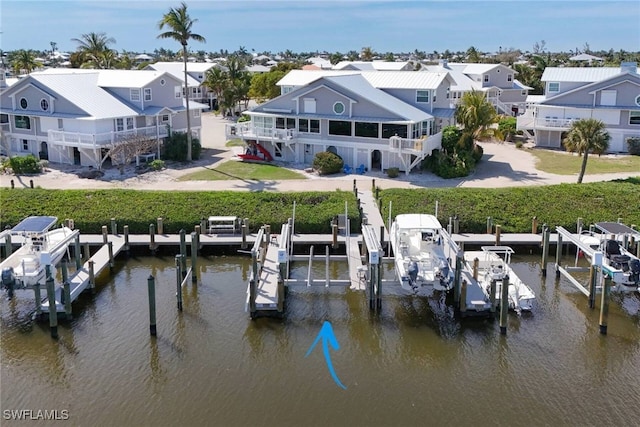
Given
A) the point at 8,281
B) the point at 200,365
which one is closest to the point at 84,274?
the point at 8,281

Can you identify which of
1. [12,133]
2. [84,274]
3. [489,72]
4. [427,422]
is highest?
[489,72]

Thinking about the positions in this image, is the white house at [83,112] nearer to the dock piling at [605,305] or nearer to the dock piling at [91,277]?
the dock piling at [91,277]

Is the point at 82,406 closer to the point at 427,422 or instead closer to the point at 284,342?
the point at 284,342

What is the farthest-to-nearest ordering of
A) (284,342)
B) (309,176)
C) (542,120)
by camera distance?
1. (542,120)
2. (309,176)
3. (284,342)

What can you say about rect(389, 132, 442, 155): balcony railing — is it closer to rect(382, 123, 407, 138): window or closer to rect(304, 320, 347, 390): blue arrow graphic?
rect(382, 123, 407, 138): window

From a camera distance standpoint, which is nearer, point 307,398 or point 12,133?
point 307,398
